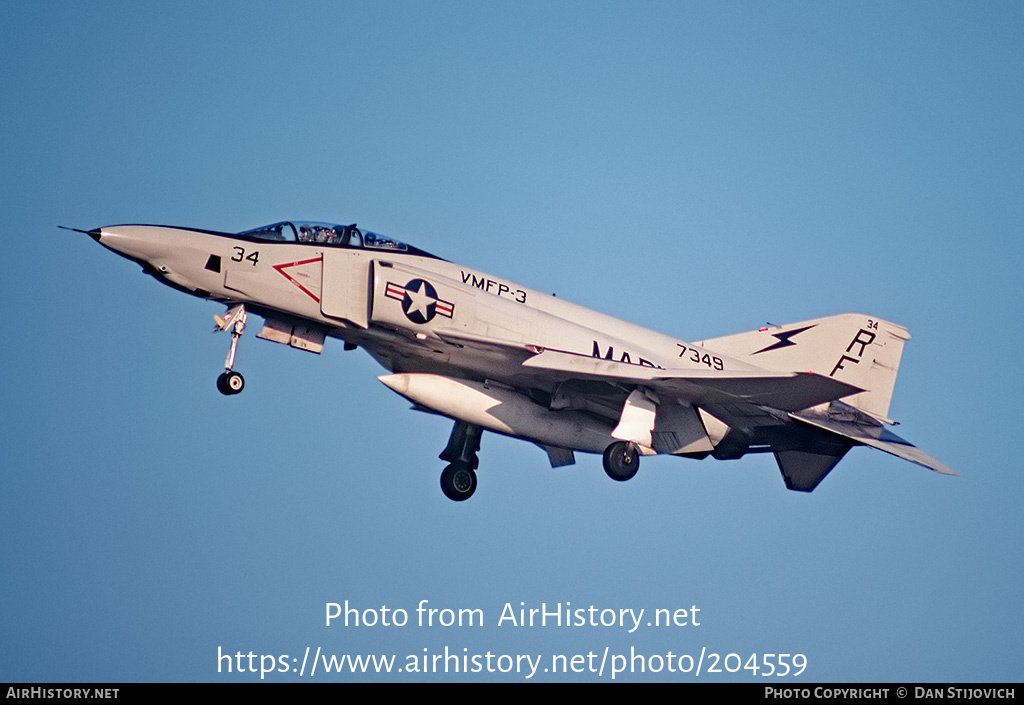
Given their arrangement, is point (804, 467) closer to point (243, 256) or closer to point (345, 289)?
point (345, 289)

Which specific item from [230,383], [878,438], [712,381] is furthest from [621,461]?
[230,383]

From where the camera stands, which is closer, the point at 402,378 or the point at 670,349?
the point at 402,378

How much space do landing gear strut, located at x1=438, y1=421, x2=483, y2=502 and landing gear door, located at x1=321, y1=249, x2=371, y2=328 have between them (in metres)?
3.33

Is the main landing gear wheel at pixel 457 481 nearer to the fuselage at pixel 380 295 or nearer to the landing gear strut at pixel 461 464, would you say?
the landing gear strut at pixel 461 464

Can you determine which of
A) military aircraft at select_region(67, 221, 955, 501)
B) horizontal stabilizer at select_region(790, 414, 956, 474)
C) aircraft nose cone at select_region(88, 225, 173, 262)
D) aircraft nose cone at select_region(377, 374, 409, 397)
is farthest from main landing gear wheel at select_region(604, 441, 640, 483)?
aircraft nose cone at select_region(88, 225, 173, 262)

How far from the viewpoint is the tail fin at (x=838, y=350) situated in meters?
18.2

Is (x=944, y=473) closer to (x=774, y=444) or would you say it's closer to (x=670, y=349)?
(x=774, y=444)

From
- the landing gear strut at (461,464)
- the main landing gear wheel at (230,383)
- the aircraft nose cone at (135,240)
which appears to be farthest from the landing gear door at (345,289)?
the landing gear strut at (461,464)

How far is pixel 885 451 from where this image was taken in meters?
17.0

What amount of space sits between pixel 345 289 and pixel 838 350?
24.7ft
